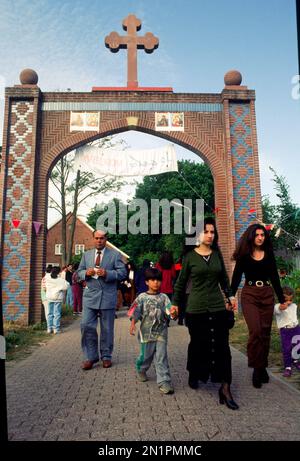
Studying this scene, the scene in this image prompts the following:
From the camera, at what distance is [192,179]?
31.9 metres

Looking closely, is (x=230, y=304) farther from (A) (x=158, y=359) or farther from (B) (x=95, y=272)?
(B) (x=95, y=272)

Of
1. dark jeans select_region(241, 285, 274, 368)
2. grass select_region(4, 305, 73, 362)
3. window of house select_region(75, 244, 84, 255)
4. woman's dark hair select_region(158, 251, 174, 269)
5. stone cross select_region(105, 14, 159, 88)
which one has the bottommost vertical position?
grass select_region(4, 305, 73, 362)

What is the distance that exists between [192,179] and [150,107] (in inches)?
788

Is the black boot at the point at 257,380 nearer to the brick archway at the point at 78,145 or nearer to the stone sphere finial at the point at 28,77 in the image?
the brick archway at the point at 78,145

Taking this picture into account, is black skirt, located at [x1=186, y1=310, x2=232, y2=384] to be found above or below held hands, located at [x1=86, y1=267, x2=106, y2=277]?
below

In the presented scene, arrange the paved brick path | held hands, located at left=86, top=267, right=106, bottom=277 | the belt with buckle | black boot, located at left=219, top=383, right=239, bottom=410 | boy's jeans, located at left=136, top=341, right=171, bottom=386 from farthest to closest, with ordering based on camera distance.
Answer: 1. held hands, located at left=86, top=267, right=106, bottom=277
2. the belt with buckle
3. boy's jeans, located at left=136, top=341, right=171, bottom=386
4. black boot, located at left=219, top=383, right=239, bottom=410
5. the paved brick path

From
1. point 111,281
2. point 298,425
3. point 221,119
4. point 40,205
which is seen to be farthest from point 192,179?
point 298,425

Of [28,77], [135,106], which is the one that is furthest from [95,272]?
[28,77]

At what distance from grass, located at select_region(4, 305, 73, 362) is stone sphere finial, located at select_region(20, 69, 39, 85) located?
7.21m

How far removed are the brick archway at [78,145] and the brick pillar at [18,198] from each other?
27 millimetres

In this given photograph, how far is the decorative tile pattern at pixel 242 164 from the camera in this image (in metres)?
11.6

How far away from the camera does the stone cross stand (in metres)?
12.2

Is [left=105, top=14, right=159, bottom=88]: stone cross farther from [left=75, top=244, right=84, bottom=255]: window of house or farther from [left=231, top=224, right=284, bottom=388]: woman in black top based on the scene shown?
[left=75, top=244, right=84, bottom=255]: window of house

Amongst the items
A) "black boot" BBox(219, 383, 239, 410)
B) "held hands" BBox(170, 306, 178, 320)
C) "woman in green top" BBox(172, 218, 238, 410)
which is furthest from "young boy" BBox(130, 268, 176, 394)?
"black boot" BBox(219, 383, 239, 410)
